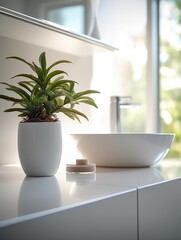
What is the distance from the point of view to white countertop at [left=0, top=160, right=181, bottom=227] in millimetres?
755

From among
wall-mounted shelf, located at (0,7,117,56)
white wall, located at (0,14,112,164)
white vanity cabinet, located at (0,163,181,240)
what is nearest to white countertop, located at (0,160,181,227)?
white vanity cabinet, located at (0,163,181,240)

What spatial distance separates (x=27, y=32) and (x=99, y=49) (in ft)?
1.50

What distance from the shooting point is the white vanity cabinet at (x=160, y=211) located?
104 cm

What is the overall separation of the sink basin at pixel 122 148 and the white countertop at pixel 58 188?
64mm

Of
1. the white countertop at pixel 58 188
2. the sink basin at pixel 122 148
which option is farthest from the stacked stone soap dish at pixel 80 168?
the sink basin at pixel 122 148

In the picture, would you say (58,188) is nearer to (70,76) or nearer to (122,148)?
(122,148)

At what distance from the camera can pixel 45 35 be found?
1.54 meters

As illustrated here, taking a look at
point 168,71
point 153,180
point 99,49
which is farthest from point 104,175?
point 168,71

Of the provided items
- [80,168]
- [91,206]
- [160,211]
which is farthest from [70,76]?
[91,206]

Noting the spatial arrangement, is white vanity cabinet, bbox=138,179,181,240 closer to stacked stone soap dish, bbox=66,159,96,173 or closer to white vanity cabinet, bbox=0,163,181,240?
white vanity cabinet, bbox=0,163,181,240

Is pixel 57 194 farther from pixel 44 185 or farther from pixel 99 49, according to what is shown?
pixel 99 49

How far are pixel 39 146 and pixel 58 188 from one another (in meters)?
0.25

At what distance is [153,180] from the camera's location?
1.15 meters

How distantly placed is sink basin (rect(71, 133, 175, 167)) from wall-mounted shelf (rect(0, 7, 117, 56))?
0.39m
